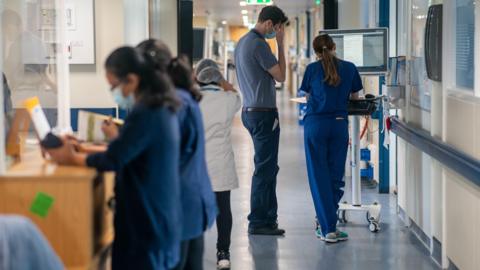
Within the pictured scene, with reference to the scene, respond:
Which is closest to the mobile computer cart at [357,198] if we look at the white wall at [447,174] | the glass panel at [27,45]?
the white wall at [447,174]

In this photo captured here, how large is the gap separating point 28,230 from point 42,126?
754mm

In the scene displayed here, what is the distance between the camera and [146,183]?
290 cm

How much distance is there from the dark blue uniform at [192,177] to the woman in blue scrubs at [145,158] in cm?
21

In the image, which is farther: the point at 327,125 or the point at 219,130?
the point at 327,125

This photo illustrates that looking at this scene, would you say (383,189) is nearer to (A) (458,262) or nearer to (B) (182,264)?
(A) (458,262)

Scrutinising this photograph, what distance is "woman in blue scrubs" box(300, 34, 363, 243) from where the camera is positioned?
610 centimetres

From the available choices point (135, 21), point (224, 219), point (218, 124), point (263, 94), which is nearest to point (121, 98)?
point (218, 124)

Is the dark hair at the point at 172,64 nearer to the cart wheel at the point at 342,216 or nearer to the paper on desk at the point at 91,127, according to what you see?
the paper on desk at the point at 91,127

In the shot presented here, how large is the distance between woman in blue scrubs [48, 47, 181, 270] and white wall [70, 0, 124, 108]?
463cm

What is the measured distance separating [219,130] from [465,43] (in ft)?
5.29

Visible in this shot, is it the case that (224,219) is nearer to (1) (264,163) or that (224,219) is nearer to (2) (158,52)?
(1) (264,163)

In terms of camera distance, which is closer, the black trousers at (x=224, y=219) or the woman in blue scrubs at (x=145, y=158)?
the woman in blue scrubs at (x=145, y=158)

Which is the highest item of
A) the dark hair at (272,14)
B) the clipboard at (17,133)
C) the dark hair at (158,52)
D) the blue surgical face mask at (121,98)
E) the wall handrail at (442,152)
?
the dark hair at (272,14)

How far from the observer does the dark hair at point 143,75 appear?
289 centimetres
